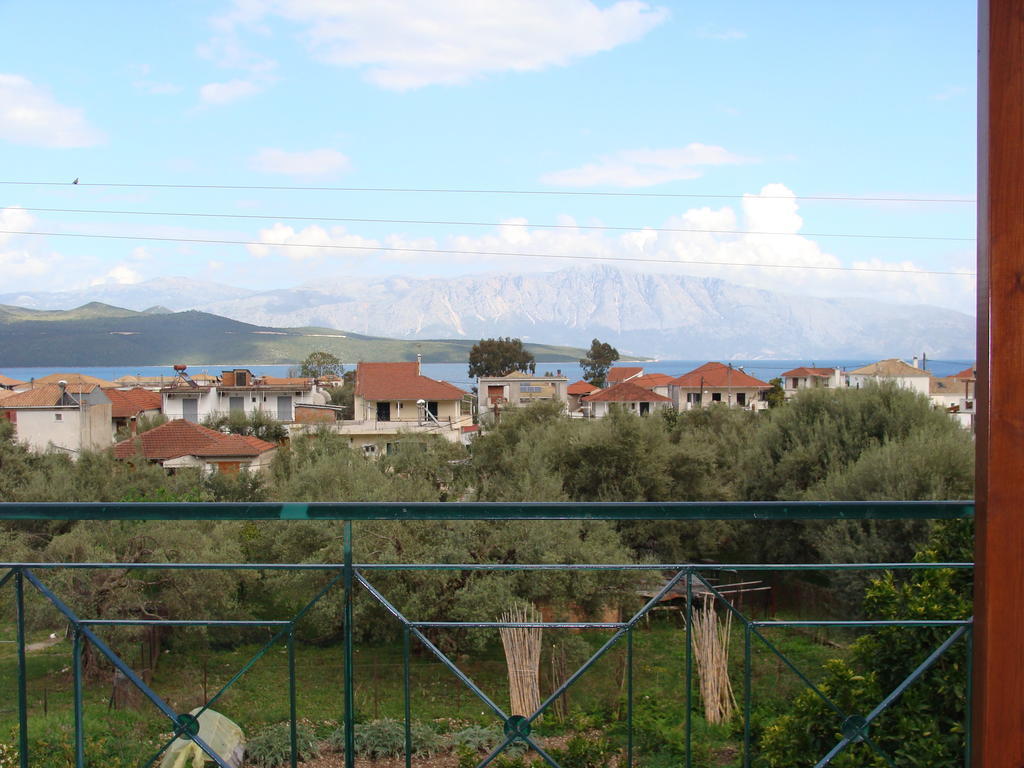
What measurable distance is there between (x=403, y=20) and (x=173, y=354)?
98.5 meters

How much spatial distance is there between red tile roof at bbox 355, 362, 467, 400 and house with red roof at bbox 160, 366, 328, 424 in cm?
374

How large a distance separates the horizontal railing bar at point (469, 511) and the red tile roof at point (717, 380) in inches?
1527

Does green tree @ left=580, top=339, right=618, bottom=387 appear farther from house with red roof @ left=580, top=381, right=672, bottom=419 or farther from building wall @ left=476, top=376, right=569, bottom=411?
house with red roof @ left=580, top=381, right=672, bottom=419

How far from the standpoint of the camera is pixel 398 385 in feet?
105

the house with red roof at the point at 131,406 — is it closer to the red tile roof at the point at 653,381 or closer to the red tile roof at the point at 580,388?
the red tile roof at the point at 580,388

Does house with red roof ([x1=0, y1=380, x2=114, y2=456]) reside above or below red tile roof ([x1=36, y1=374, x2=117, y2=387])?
below

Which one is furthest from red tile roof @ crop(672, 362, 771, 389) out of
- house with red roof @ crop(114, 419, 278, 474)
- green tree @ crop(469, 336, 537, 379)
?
house with red roof @ crop(114, 419, 278, 474)

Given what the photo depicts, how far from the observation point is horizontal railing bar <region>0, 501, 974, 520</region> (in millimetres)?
1306

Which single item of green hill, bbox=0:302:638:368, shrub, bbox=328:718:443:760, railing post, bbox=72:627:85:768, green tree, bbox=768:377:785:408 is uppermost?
green hill, bbox=0:302:638:368

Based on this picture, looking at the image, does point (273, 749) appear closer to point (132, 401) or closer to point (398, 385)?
point (398, 385)

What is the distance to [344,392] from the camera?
39.9 metres

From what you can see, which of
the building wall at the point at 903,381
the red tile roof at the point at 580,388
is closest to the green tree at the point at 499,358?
the red tile roof at the point at 580,388

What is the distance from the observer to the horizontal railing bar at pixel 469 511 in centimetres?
131

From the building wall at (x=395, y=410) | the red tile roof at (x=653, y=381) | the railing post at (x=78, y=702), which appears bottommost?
the building wall at (x=395, y=410)
